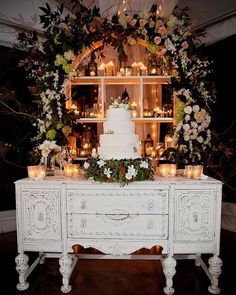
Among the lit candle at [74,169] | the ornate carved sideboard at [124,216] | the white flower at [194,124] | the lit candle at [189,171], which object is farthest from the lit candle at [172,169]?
the lit candle at [74,169]

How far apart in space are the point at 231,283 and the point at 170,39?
2714 mm

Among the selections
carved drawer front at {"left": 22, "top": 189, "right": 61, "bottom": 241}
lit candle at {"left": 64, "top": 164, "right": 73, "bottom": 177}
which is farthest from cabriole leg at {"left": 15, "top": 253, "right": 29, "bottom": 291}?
lit candle at {"left": 64, "top": 164, "right": 73, "bottom": 177}

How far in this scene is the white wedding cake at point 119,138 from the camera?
8.35ft

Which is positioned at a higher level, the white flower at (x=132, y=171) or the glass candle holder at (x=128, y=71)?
the glass candle holder at (x=128, y=71)

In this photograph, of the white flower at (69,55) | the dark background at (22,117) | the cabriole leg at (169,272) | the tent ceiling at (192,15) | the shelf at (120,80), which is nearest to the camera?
the cabriole leg at (169,272)

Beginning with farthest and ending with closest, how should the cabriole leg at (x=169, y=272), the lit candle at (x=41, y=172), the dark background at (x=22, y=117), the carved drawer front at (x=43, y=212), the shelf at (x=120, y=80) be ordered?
the dark background at (x=22, y=117)
the shelf at (x=120, y=80)
the lit candle at (x=41, y=172)
the carved drawer front at (x=43, y=212)
the cabriole leg at (x=169, y=272)

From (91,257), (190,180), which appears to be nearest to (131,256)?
(91,257)

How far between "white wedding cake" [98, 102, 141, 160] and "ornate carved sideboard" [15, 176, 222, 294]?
1.06 feet

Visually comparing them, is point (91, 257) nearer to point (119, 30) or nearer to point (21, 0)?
point (119, 30)

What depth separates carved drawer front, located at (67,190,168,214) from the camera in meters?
2.41

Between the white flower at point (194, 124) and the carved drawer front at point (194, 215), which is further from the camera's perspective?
the white flower at point (194, 124)

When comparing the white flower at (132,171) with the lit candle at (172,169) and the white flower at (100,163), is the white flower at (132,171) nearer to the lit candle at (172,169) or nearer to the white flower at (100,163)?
the white flower at (100,163)

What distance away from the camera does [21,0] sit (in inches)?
154

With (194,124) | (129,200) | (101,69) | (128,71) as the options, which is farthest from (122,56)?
(129,200)
